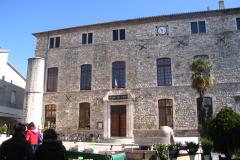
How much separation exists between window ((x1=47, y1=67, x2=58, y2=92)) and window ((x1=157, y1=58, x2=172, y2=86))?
8.22 m

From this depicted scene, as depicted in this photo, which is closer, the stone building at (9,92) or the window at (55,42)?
the window at (55,42)

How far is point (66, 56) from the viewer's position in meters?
21.5

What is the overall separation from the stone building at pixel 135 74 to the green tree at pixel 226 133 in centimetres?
871

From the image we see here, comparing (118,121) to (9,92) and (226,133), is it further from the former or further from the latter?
(9,92)

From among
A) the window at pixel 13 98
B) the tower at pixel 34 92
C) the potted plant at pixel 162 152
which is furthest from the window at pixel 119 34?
the potted plant at pixel 162 152

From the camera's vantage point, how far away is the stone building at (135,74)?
18172mm

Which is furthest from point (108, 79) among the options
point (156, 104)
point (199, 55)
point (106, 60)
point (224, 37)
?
point (224, 37)

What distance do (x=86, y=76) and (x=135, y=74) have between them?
3907 millimetres

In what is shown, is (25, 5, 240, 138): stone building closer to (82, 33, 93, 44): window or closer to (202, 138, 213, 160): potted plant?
(82, 33, 93, 44): window

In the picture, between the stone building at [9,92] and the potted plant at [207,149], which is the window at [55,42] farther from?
the potted plant at [207,149]

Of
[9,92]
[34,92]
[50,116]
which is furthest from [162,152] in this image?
[9,92]

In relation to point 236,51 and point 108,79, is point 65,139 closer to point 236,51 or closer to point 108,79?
point 108,79

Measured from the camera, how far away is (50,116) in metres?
21.0

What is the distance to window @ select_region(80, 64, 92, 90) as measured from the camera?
20.6 meters
